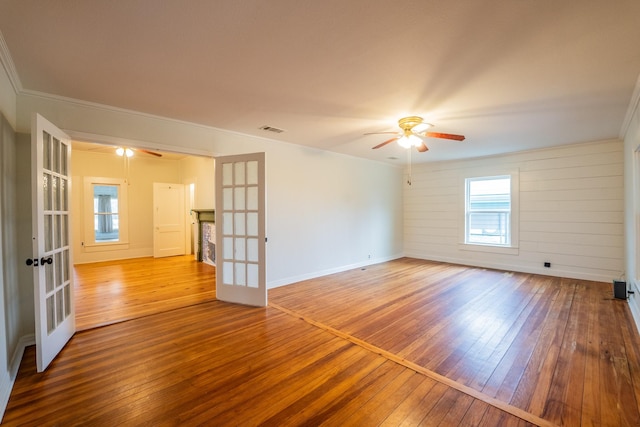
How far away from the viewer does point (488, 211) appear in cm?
625

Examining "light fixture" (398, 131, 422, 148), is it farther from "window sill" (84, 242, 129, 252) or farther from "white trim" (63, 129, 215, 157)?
"window sill" (84, 242, 129, 252)

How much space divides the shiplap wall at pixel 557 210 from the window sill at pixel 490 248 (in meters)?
0.05

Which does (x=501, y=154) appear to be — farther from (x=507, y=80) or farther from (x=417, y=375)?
(x=417, y=375)

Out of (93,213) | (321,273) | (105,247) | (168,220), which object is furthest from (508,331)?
(93,213)

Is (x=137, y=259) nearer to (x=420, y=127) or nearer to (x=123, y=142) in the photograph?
(x=123, y=142)

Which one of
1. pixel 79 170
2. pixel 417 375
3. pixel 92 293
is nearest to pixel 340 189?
pixel 417 375

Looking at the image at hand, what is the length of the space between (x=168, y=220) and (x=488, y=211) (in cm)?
827

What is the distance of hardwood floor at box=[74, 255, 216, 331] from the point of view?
140 inches

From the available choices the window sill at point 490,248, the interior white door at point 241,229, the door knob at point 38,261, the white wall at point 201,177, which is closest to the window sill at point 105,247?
the white wall at point 201,177

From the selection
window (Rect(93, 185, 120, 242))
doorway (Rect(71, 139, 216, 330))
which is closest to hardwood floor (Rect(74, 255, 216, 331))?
doorway (Rect(71, 139, 216, 330))

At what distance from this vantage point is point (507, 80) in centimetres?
255

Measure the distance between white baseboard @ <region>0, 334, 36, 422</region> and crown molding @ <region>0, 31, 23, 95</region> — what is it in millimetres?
2336

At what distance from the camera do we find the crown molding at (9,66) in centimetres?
199

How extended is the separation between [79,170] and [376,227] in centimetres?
744
